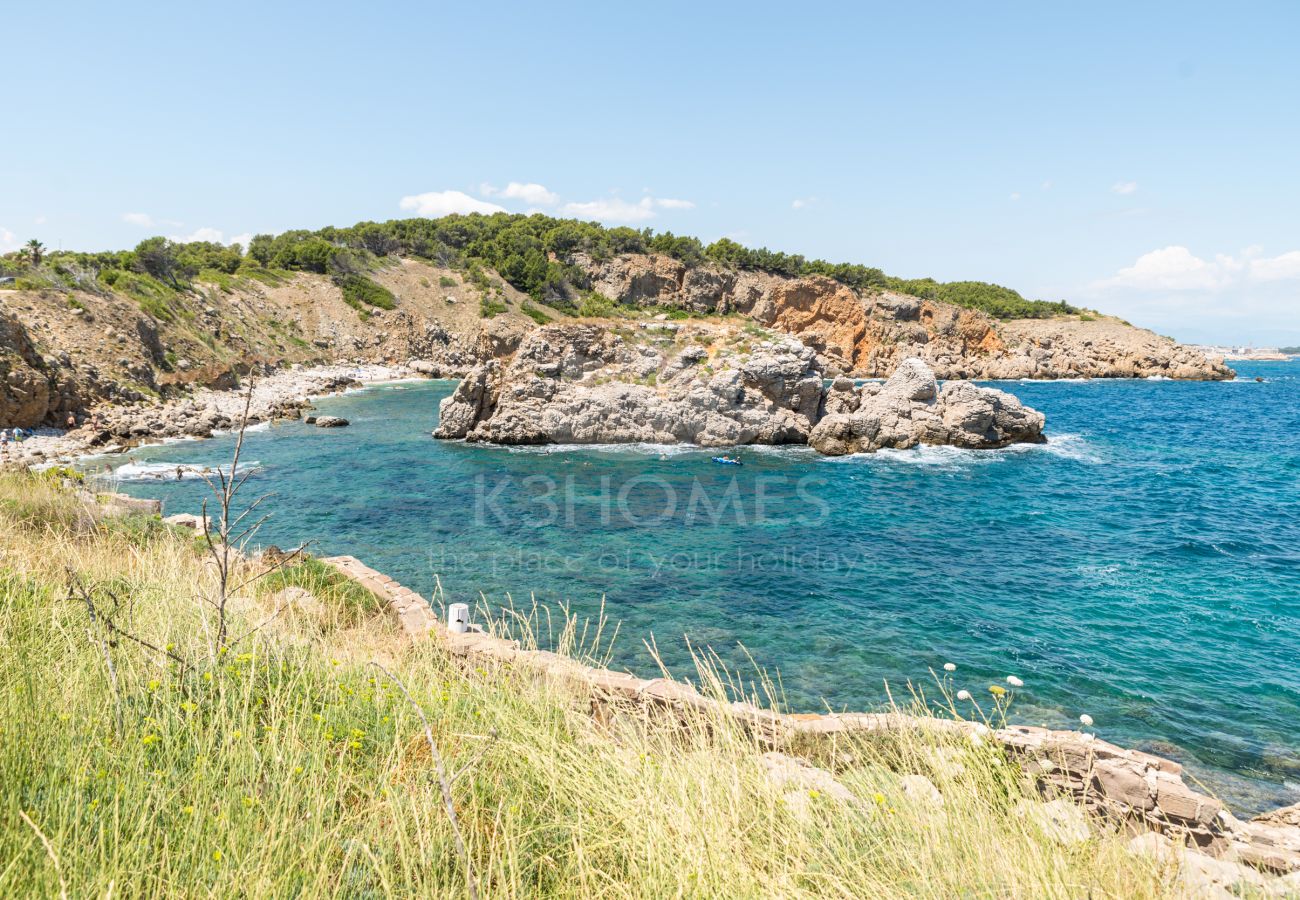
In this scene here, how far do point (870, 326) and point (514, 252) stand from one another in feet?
132

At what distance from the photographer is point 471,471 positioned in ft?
76.4

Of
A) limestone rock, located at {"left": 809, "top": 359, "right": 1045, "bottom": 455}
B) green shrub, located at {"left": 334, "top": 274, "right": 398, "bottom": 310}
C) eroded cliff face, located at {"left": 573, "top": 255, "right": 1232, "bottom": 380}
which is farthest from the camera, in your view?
eroded cliff face, located at {"left": 573, "top": 255, "right": 1232, "bottom": 380}

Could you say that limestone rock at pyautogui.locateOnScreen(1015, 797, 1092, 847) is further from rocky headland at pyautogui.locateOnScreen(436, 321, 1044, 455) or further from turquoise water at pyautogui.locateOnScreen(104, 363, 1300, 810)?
rocky headland at pyautogui.locateOnScreen(436, 321, 1044, 455)

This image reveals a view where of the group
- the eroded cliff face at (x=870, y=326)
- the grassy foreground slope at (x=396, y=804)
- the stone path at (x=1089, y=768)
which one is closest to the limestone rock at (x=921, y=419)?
the stone path at (x=1089, y=768)

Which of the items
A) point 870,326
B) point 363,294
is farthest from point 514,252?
point 870,326

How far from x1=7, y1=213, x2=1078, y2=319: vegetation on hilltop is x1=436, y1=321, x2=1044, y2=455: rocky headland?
3843 cm

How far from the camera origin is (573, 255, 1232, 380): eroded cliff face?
229ft

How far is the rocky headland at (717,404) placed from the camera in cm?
2850

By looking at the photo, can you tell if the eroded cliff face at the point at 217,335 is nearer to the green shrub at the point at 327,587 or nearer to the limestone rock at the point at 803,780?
the green shrub at the point at 327,587

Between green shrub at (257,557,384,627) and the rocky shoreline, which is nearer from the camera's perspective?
green shrub at (257,557,384,627)

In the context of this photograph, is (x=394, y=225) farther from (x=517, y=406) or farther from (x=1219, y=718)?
(x=1219, y=718)

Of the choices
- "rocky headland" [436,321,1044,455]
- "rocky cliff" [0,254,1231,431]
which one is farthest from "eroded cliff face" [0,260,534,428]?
"rocky headland" [436,321,1044,455]

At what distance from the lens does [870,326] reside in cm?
7125

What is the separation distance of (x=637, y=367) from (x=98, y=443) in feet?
72.5
